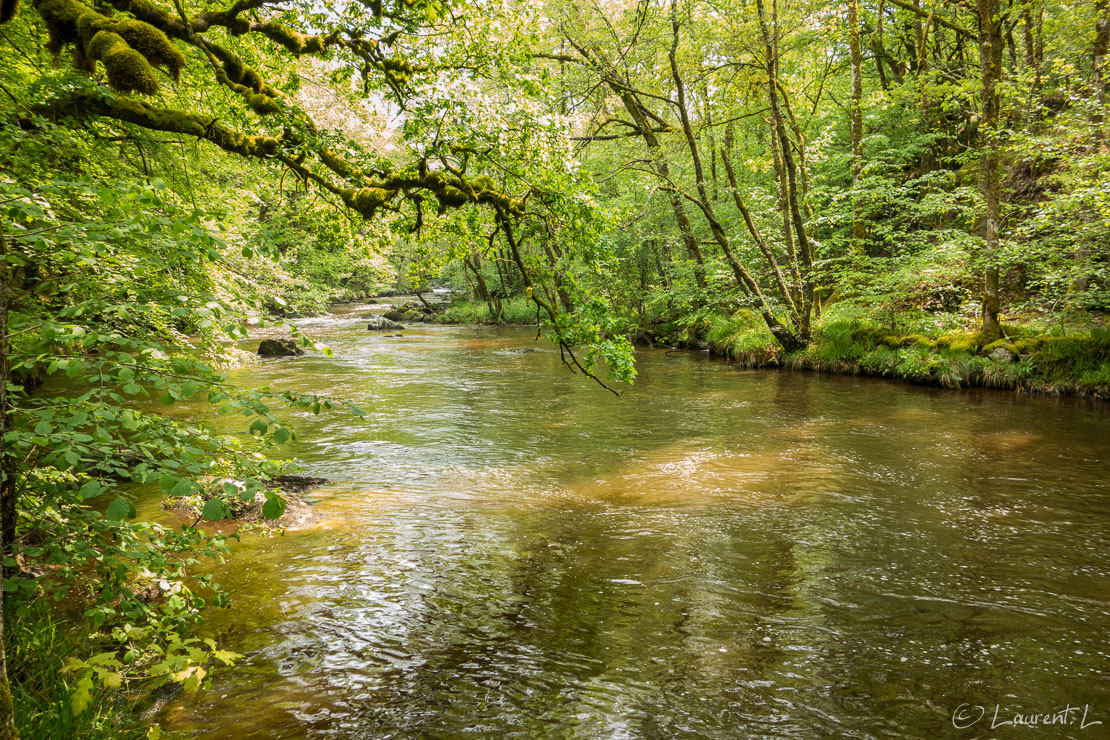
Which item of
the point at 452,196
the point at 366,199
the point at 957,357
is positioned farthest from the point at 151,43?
the point at 957,357

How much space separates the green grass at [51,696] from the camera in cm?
279

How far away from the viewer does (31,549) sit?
2.92m

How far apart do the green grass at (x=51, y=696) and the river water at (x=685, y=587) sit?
1.43 ft

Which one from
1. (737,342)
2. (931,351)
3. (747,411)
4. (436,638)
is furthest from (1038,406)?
(436,638)

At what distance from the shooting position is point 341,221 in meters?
8.07

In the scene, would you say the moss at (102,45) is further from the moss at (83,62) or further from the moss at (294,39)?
the moss at (294,39)

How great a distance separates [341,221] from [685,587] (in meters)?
6.84

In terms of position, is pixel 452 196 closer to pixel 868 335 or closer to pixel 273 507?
pixel 273 507

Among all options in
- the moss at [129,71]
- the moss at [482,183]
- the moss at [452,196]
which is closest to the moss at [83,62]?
the moss at [129,71]

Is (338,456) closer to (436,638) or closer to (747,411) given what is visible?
(436,638)

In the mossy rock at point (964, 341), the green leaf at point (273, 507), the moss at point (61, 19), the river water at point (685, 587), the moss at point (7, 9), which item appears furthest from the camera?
the mossy rock at point (964, 341)

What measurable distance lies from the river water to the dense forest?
1.01 meters

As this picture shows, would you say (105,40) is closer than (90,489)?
No

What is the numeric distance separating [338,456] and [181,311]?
822 cm
